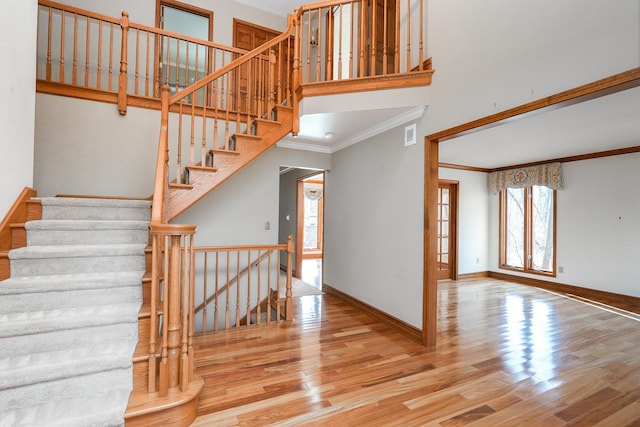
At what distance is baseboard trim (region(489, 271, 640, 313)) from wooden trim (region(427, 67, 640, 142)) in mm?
4099

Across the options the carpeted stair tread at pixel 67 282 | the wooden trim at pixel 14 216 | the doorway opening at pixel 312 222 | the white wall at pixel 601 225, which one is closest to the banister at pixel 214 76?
the wooden trim at pixel 14 216

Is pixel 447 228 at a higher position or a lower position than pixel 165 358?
higher

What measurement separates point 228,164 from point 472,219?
17.6ft

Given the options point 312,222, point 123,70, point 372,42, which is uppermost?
point 372,42

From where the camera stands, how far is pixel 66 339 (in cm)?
169

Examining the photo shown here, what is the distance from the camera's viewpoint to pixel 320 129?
3.68 metres

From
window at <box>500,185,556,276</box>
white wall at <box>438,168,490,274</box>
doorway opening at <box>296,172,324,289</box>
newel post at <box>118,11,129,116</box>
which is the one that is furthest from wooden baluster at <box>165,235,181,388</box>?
window at <box>500,185,556,276</box>

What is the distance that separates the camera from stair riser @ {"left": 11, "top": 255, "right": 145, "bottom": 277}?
1.96m

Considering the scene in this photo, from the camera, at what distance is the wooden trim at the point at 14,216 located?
2039 millimetres

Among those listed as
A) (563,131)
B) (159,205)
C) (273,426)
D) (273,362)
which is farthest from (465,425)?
(563,131)

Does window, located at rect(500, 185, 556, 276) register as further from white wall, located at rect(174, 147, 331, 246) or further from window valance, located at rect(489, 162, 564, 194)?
white wall, located at rect(174, 147, 331, 246)

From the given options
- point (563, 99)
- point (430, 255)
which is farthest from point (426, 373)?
point (563, 99)

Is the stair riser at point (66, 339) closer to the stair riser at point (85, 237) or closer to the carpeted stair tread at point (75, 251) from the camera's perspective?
the carpeted stair tread at point (75, 251)

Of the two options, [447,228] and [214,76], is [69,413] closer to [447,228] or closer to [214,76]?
[214,76]
